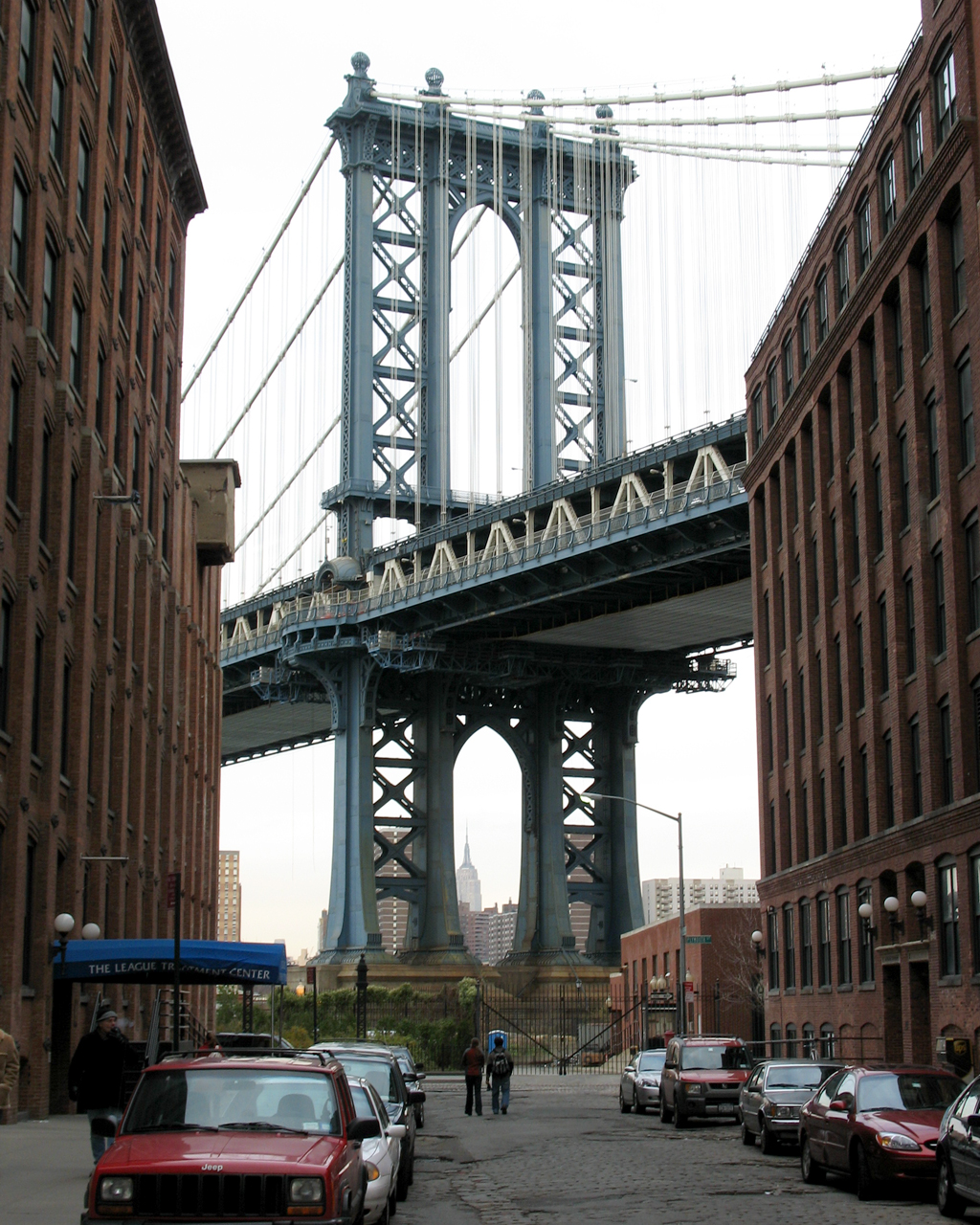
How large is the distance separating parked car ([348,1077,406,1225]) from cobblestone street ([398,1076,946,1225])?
2.43ft

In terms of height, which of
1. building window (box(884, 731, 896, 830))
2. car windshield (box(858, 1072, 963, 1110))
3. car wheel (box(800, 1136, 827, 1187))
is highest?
building window (box(884, 731, 896, 830))

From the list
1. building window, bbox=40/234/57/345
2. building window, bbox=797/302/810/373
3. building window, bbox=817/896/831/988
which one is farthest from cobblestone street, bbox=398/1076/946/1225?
building window, bbox=797/302/810/373

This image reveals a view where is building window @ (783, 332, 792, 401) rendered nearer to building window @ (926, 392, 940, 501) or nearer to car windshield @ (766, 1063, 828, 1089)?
building window @ (926, 392, 940, 501)

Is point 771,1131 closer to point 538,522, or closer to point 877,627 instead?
point 877,627

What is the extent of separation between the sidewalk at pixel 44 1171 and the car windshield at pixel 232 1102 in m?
2.74

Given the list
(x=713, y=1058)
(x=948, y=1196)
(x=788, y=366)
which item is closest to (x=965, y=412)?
(x=713, y=1058)

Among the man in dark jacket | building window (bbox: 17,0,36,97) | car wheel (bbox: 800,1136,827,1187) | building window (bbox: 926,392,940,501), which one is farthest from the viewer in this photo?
building window (bbox: 926,392,940,501)

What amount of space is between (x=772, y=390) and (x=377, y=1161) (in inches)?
1574

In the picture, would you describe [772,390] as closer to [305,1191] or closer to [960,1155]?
[960,1155]

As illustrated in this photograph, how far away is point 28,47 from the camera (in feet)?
102

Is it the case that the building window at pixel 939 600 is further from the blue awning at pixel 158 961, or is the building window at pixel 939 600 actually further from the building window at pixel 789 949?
the building window at pixel 789 949

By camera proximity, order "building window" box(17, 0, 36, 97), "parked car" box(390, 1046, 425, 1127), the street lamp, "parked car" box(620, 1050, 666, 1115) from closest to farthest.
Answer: "parked car" box(390, 1046, 425, 1127), the street lamp, "building window" box(17, 0, 36, 97), "parked car" box(620, 1050, 666, 1115)

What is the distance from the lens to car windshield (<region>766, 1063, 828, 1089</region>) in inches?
1017

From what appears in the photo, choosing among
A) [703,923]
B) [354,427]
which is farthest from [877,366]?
[354,427]
